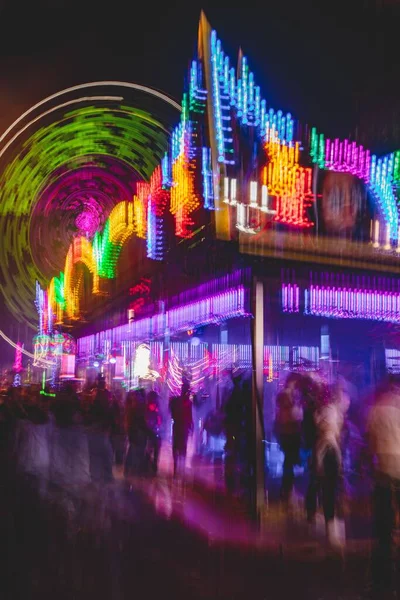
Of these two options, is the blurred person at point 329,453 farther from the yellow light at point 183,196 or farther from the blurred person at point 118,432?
the blurred person at point 118,432

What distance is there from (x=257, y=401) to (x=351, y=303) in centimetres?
333

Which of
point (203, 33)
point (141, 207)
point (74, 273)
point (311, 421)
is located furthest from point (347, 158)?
point (74, 273)

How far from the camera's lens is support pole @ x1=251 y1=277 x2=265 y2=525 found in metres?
11.1

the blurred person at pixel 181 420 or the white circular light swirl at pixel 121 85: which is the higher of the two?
the white circular light swirl at pixel 121 85

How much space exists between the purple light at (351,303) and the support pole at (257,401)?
1591 mm

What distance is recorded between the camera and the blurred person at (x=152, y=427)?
46.6 ft

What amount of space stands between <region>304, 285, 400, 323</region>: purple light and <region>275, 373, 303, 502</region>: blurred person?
2648 mm

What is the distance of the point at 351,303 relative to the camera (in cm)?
1392

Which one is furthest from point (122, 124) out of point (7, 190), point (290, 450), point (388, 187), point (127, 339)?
point (290, 450)

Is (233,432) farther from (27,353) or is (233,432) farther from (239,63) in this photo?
(27,353)

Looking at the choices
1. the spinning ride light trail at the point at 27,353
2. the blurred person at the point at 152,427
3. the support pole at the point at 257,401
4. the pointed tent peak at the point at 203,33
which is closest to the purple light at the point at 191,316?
the support pole at the point at 257,401

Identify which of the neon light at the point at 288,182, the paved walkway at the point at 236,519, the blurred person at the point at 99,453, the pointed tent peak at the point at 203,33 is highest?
the pointed tent peak at the point at 203,33

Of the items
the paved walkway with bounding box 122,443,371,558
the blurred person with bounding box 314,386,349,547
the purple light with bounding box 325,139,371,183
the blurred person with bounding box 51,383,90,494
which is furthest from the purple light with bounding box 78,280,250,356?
the blurred person with bounding box 314,386,349,547

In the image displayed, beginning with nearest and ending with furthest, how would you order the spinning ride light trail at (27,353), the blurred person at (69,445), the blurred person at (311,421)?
the blurred person at (69,445)
the blurred person at (311,421)
the spinning ride light trail at (27,353)
